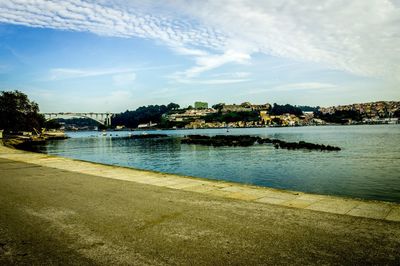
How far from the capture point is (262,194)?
30.6ft

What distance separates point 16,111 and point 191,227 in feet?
305

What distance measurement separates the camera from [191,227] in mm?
6070

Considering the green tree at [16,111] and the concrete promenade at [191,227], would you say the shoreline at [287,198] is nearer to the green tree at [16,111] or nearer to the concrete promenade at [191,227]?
the concrete promenade at [191,227]

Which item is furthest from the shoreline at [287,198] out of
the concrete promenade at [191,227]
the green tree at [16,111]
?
the green tree at [16,111]

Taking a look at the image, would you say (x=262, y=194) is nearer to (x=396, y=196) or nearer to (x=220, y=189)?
(x=220, y=189)

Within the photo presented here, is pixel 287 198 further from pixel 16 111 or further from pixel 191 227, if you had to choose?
pixel 16 111

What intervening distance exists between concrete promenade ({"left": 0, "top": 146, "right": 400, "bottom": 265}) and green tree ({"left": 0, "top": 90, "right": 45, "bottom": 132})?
84940 mm

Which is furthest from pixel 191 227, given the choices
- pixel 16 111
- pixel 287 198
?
pixel 16 111

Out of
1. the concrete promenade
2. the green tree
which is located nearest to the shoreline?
the concrete promenade

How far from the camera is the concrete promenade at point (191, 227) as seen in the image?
4.72 m

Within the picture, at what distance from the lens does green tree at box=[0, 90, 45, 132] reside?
267ft

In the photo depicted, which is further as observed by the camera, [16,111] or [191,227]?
[16,111]

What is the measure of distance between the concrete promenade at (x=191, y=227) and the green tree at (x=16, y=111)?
8494 centimetres

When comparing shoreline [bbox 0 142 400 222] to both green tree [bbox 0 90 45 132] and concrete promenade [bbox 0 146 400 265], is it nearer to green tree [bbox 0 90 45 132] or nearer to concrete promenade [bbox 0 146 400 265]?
concrete promenade [bbox 0 146 400 265]
